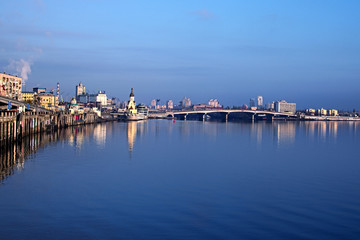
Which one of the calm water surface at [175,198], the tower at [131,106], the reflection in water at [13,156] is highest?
the tower at [131,106]

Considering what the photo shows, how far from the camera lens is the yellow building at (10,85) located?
259ft

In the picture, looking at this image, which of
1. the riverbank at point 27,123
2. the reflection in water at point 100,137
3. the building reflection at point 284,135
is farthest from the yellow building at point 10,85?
the building reflection at point 284,135

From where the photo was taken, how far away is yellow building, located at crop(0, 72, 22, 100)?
7891cm

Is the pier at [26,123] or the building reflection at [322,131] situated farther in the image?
the building reflection at [322,131]

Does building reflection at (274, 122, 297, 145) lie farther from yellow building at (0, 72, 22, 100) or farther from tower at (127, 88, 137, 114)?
tower at (127, 88, 137, 114)

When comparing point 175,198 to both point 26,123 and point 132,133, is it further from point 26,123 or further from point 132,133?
point 132,133

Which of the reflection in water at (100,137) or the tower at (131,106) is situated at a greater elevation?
the tower at (131,106)

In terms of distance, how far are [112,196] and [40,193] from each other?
309 cm

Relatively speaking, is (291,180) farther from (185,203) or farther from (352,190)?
(185,203)

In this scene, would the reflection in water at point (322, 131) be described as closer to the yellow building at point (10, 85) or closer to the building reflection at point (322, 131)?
the building reflection at point (322, 131)

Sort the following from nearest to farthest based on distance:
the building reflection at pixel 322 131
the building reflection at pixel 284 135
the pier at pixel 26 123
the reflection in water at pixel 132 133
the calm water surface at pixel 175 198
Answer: the calm water surface at pixel 175 198 → the pier at pixel 26 123 → the reflection in water at pixel 132 133 → the building reflection at pixel 284 135 → the building reflection at pixel 322 131

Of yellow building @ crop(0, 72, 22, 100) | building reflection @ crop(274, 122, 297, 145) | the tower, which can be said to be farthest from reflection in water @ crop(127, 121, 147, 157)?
the tower

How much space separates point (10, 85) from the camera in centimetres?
8669

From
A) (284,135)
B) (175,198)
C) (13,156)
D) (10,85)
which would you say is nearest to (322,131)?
(284,135)
